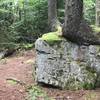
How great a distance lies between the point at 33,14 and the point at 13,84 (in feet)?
28.9

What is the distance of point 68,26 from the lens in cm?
805

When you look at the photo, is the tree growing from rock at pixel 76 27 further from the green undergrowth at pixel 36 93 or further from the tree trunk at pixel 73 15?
the green undergrowth at pixel 36 93

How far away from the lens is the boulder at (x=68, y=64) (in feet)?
26.6

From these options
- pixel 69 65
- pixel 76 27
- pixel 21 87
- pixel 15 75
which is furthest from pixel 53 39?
pixel 15 75

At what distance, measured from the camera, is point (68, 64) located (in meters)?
8.13

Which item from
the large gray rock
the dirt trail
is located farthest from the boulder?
the dirt trail

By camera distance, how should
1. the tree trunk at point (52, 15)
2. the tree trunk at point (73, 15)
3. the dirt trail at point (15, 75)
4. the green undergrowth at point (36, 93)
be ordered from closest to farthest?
the green undergrowth at point (36, 93), the dirt trail at point (15, 75), the tree trunk at point (73, 15), the tree trunk at point (52, 15)

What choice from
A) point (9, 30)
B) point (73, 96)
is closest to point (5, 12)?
point (9, 30)

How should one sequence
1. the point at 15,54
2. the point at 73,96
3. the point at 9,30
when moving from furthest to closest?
the point at 9,30 → the point at 15,54 → the point at 73,96

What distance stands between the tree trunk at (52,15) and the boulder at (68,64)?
664 cm

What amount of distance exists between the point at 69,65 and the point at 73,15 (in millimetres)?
1531

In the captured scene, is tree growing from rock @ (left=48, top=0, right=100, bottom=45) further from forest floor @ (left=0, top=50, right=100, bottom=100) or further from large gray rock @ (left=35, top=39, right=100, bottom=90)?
forest floor @ (left=0, top=50, right=100, bottom=100)

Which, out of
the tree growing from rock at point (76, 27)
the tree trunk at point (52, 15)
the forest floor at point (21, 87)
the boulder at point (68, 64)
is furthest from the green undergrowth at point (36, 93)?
the tree trunk at point (52, 15)

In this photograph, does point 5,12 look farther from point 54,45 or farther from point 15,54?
point 54,45
